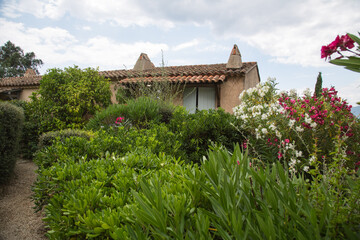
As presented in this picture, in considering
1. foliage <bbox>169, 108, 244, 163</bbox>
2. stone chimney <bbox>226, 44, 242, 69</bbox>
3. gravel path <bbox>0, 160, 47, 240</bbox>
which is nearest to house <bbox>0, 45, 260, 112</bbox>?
stone chimney <bbox>226, 44, 242, 69</bbox>

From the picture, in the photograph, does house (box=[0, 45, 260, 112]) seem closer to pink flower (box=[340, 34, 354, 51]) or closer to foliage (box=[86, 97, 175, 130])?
foliage (box=[86, 97, 175, 130])

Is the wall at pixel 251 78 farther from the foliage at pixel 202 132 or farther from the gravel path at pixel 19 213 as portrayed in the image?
the gravel path at pixel 19 213

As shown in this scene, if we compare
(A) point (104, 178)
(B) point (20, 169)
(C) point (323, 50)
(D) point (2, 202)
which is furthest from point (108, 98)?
(C) point (323, 50)

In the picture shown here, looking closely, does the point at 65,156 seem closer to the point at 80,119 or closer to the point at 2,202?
the point at 2,202

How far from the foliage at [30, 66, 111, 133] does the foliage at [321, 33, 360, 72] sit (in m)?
10.2

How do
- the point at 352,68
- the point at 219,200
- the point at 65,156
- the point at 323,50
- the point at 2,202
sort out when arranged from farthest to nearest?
the point at 2,202
the point at 65,156
the point at 323,50
the point at 352,68
the point at 219,200

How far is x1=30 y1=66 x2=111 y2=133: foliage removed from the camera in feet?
34.6

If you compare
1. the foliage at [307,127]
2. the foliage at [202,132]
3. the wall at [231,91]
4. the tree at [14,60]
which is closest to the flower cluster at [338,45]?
the foliage at [307,127]

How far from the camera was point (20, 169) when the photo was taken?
704cm

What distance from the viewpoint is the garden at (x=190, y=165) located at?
3.97ft

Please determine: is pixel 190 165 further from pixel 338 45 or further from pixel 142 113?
pixel 142 113

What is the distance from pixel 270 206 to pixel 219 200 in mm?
281

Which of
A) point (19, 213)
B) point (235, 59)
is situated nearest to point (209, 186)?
point (19, 213)

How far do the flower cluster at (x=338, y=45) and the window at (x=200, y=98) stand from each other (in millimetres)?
10647
